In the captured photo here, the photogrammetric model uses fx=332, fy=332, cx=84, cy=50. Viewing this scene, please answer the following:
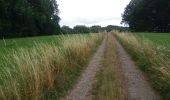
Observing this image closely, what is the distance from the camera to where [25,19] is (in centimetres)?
6366

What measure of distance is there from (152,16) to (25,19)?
34.2 metres

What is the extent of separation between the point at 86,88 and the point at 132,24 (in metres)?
85.3

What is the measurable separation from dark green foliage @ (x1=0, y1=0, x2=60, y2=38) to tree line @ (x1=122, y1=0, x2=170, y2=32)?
21.7 m

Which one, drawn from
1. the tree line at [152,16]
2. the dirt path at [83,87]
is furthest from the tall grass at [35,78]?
the tree line at [152,16]

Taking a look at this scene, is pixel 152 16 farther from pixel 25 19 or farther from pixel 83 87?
pixel 83 87

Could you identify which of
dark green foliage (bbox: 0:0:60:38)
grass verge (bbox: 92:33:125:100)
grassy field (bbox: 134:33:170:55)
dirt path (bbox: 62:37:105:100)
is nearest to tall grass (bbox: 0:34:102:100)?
dirt path (bbox: 62:37:105:100)

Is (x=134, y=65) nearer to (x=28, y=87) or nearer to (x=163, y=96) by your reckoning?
(x=163, y=96)

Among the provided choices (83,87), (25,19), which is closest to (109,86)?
(83,87)

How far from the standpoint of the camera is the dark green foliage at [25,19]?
56.9 m

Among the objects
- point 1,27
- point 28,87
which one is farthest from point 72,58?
point 1,27

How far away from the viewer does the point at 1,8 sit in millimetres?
54156

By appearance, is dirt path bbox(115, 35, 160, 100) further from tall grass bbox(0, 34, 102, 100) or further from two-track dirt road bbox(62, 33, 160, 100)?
tall grass bbox(0, 34, 102, 100)

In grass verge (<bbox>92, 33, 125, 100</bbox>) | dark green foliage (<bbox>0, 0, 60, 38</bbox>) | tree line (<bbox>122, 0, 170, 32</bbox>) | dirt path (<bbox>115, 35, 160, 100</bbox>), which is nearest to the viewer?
grass verge (<bbox>92, 33, 125, 100</bbox>)

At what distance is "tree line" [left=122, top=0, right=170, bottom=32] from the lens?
78.7 meters
